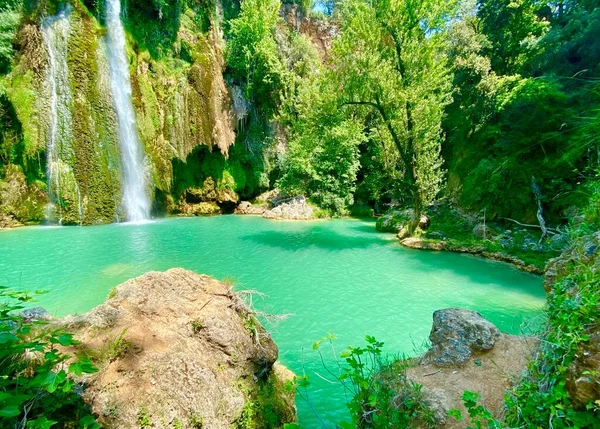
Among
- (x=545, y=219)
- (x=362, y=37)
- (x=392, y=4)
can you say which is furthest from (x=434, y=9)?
(x=545, y=219)

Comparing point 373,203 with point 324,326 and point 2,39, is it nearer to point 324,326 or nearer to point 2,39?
point 324,326

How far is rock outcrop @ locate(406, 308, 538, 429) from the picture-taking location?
2.80 metres

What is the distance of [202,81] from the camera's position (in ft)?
69.9

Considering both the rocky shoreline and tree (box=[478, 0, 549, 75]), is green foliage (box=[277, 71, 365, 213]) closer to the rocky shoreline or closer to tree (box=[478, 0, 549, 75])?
tree (box=[478, 0, 549, 75])

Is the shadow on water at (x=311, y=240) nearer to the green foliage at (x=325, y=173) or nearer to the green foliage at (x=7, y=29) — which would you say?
the green foliage at (x=325, y=173)

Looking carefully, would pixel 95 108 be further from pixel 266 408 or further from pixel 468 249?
pixel 468 249

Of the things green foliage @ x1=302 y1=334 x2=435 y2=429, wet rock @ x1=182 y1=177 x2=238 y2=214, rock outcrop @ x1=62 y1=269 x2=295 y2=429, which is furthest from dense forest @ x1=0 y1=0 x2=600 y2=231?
rock outcrop @ x1=62 y1=269 x2=295 y2=429

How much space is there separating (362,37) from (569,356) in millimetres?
13561

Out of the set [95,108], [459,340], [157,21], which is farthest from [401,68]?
[157,21]

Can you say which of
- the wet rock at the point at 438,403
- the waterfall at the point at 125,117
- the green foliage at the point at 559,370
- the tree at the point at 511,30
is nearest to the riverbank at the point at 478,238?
the green foliage at the point at 559,370

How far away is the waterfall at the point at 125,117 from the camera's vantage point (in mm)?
17438

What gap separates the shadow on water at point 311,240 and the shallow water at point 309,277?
0.26 feet

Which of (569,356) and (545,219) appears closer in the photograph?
(569,356)

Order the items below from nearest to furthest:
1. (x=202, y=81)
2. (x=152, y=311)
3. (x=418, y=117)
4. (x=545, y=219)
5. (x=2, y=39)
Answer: (x=152, y=311) → (x=545, y=219) → (x=418, y=117) → (x=2, y=39) → (x=202, y=81)
